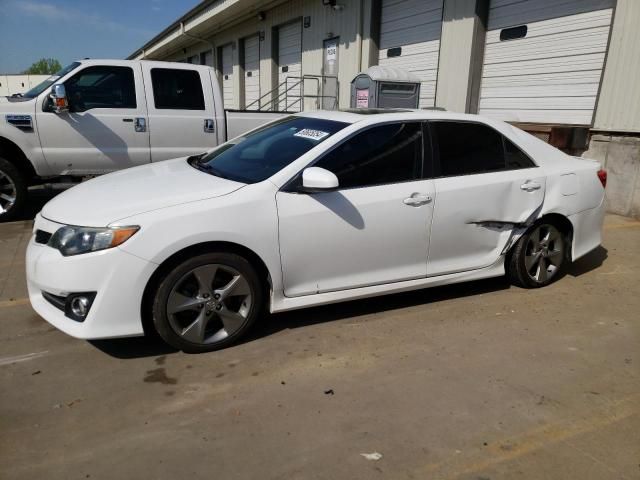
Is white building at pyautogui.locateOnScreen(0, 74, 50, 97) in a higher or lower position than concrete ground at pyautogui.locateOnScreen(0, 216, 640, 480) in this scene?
higher

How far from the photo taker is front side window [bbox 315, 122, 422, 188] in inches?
139

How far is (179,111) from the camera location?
274 inches

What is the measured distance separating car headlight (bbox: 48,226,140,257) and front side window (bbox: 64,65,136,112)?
4.10 m

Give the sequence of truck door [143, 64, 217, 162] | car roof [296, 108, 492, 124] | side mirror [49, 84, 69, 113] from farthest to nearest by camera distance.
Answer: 1. truck door [143, 64, 217, 162]
2. side mirror [49, 84, 69, 113]
3. car roof [296, 108, 492, 124]

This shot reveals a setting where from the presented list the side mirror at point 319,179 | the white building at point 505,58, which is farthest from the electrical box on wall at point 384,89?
the side mirror at point 319,179

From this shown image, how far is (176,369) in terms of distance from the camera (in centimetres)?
310

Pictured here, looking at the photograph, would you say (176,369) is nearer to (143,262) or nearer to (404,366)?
(143,262)

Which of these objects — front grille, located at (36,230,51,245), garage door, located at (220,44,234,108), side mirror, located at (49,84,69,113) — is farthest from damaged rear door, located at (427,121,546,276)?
garage door, located at (220,44,234,108)

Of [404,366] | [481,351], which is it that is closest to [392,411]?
[404,366]

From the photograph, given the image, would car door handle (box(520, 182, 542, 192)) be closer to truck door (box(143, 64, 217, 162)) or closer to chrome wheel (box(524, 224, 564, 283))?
chrome wheel (box(524, 224, 564, 283))

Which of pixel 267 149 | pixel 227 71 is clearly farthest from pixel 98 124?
pixel 227 71

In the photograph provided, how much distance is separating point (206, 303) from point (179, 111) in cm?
451

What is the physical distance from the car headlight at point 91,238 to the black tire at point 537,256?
311 centimetres

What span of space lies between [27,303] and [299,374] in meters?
2.46
